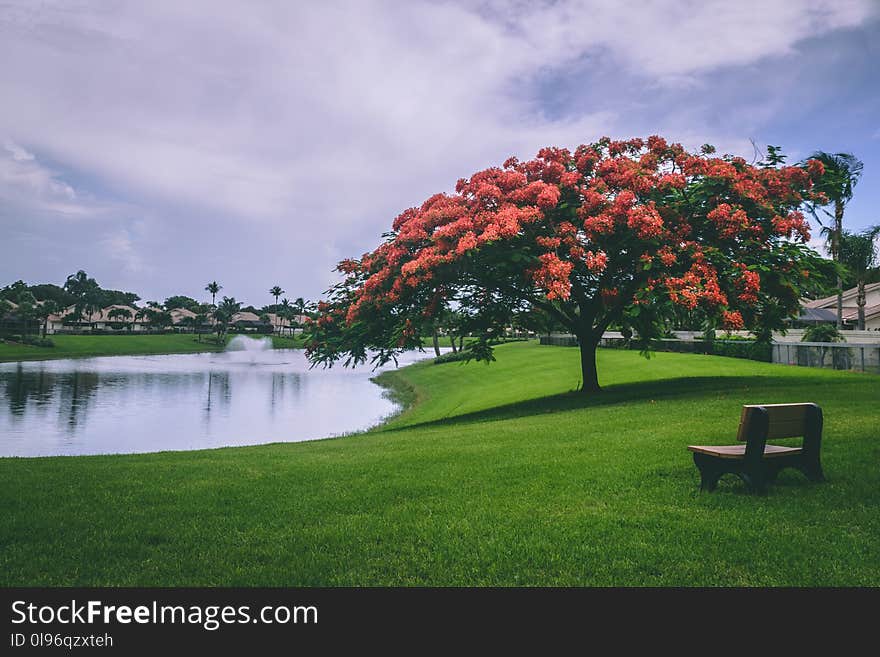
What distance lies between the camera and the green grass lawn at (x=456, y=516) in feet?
18.9

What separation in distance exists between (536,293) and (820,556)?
17248 mm

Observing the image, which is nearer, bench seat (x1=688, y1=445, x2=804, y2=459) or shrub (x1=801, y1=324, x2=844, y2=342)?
bench seat (x1=688, y1=445, x2=804, y2=459)

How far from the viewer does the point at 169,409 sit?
105 feet

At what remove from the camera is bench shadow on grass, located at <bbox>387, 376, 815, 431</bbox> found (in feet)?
63.4

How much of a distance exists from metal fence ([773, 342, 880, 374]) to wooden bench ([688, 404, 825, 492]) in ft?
73.5

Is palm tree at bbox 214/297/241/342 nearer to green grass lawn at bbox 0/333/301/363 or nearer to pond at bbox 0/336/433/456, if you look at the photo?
green grass lawn at bbox 0/333/301/363

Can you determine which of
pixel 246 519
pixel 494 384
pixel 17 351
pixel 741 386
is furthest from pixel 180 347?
pixel 246 519

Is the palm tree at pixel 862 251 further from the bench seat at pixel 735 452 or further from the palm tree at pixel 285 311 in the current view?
the palm tree at pixel 285 311

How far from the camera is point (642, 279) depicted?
64.3ft

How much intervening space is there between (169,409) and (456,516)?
93.1ft

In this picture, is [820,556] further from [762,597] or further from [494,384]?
[494,384]

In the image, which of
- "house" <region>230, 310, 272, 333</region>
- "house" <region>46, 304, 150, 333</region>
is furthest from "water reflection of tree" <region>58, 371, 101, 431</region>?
"house" <region>230, 310, 272, 333</region>

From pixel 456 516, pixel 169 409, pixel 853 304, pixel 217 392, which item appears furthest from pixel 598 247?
pixel 853 304

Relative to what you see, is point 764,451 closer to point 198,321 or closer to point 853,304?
point 853,304
